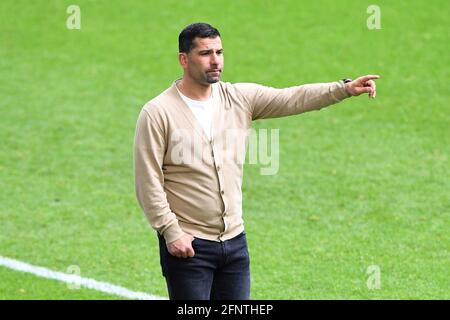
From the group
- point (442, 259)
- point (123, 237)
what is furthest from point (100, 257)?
point (442, 259)

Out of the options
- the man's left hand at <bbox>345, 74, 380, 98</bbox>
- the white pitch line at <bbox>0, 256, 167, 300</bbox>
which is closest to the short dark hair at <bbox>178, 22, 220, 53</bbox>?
the man's left hand at <bbox>345, 74, 380, 98</bbox>

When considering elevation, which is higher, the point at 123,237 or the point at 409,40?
the point at 409,40

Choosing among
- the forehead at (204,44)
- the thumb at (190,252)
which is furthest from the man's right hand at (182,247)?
the forehead at (204,44)

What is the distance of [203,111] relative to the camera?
6.55 metres

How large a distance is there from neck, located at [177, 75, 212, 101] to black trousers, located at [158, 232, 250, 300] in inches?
33.2

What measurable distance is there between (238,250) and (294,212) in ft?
14.6

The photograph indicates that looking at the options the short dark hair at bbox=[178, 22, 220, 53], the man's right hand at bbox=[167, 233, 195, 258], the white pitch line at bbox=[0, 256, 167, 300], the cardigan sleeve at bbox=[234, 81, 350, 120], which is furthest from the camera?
the white pitch line at bbox=[0, 256, 167, 300]

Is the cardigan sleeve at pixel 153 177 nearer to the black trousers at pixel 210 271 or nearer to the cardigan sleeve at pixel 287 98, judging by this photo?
the black trousers at pixel 210 271

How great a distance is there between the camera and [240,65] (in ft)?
50.0

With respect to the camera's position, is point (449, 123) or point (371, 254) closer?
point (371, 254)

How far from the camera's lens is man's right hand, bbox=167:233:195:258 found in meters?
6.34

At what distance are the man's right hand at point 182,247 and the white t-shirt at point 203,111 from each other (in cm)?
63

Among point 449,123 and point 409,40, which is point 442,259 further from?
point 409,40

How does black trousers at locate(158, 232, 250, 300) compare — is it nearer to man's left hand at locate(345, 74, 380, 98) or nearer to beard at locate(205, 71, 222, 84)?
beard at locate(205, 71, 222, 84)
